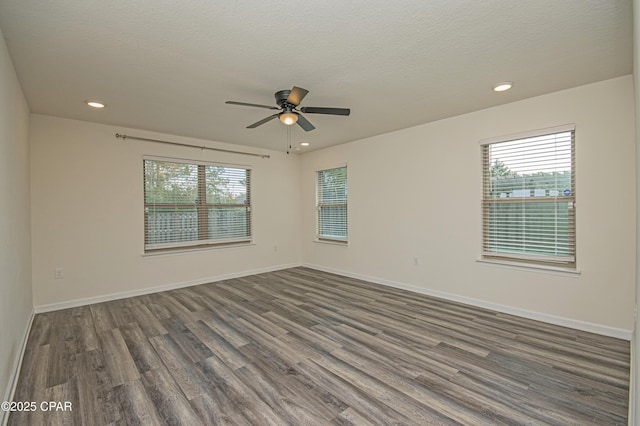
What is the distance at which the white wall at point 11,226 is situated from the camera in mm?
1987

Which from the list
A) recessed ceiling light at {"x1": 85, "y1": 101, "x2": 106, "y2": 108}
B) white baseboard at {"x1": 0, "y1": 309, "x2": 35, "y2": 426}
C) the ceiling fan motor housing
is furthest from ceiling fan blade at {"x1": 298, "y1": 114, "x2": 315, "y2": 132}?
white baseboard at {"x1": 0, "y1": 309, "x2": 35, "y2": 426}

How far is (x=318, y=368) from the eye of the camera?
239cm

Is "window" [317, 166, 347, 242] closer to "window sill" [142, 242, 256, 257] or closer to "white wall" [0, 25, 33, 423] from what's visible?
"window sill" [142, 242, 256, 257]

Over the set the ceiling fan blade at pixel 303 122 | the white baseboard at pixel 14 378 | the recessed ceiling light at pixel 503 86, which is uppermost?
the recessed ceiling light at pixel 503 86

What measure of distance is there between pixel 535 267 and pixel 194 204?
16.5 ft

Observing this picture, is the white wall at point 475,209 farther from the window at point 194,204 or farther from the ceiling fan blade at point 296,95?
the ceiling fan blade at point 296,95

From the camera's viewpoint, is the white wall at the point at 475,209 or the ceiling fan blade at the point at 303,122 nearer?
the white wall at the point at 475,209

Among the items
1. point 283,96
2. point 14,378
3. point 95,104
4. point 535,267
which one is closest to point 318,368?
point 14,378

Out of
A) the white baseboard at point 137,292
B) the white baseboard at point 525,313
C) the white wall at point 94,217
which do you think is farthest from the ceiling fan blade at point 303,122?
the white baseboard at point 137,292

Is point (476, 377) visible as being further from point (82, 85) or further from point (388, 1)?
point (82, 85)

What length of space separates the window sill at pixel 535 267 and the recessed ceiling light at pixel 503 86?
1.99 m

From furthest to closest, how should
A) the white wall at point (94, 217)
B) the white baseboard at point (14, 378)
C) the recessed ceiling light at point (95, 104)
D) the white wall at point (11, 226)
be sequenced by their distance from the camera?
the white wall at point (94, 217), the recessed ceiling light at point (95, 104), the white wall at point (11, 226), the white baseboard at point (14, 378)

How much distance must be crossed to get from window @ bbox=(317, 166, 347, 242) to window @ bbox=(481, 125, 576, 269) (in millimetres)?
2571

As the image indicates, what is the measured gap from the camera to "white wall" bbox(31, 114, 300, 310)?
3787mm
